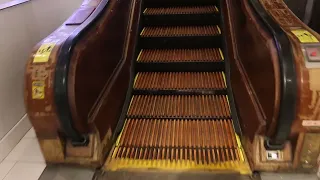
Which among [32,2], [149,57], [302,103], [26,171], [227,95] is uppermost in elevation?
[32,2]

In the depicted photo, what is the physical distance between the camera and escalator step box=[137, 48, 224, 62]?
2.76m

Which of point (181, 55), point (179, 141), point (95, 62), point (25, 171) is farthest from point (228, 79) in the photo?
point (25, 171)

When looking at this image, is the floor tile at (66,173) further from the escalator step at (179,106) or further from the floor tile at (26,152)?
the escalator step at (179,106)

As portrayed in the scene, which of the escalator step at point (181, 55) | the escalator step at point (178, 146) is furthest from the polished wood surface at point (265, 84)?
the escalator step at point (181, 55)

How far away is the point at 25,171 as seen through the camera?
200 centimetres

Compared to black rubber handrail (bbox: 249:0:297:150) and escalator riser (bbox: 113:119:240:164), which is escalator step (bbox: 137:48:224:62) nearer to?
escalator riser (bbox: 113:119:240:164)

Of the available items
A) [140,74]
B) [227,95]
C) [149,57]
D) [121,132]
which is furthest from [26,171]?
[227,95]

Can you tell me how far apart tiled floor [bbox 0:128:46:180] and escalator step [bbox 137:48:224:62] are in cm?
129

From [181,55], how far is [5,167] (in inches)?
73.7

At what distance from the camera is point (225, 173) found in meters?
1.72

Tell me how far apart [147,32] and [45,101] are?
173 cm

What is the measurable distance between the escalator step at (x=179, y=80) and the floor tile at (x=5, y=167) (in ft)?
3.99

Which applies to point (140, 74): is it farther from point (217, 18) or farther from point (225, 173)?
point (225, 173)

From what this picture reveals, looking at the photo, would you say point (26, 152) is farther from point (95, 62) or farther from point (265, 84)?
point (265, 84)
